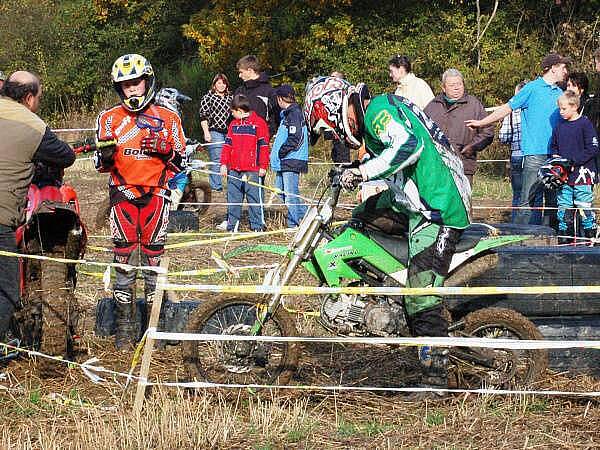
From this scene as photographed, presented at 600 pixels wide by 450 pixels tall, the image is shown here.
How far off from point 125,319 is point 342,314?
180cm

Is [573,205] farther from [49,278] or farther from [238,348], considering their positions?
[49,278]

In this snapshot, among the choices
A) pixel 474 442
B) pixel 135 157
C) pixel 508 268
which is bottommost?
pixel 474 442

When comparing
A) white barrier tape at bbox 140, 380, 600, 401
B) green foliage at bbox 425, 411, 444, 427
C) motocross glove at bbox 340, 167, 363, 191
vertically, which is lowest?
green foliage at bbox 425, 411, 444, 427

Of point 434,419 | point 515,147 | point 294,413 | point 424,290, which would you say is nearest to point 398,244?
point 424,290

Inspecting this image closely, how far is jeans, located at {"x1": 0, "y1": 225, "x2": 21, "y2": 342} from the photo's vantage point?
20.8ft

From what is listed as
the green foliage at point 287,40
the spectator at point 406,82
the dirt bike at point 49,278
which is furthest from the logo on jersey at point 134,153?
the green foliage at point 287,40

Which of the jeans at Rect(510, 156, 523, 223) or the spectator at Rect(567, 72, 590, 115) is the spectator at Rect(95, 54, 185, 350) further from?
the jeans at Rect(510, 156, 523, 223)

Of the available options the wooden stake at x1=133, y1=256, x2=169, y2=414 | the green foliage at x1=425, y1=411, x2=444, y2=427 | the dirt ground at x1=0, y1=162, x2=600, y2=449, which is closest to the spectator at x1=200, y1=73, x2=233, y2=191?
the dirt ground at x1=0, y1=162, x2=600, y2=449

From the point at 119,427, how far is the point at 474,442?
183cm

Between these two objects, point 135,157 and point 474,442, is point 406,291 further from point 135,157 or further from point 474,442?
point 135,157

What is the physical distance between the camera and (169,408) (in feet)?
18.5

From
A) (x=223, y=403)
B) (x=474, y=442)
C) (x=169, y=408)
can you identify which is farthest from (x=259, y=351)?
(x=474, y=442)

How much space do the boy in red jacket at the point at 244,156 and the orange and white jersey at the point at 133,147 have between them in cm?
501

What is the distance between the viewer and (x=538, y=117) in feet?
36.0
